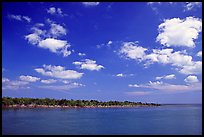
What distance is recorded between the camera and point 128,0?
3.12 meters

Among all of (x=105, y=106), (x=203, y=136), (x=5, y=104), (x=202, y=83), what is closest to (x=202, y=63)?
(x=202, y=83)

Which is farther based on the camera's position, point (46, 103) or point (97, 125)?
point (46, 103)

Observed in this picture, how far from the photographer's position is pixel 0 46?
324cm

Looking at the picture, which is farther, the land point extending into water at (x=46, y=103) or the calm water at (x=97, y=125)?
the land point extending into water at (x=46, y=103)

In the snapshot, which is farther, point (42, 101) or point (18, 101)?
point (42, 101)

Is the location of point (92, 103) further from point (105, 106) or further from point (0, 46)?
point (0, 46)

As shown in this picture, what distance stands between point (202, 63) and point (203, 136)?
89 centimetres

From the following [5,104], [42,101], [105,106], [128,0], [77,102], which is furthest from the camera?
[105,106]

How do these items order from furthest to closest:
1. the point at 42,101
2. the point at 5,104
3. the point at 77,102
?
the point at 77,102 < the point at 42,101 < the point at 5,104

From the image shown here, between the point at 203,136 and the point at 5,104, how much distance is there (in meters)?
25.2

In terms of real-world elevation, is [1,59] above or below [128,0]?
below

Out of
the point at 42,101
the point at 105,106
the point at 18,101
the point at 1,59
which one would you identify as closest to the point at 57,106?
the point at 42,101

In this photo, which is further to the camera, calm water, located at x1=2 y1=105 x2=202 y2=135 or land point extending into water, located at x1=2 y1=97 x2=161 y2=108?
land point extending into water, located at x1=2 y1=97 x2=161 y2=108

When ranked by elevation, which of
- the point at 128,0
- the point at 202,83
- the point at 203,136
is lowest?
the point at 203,136
